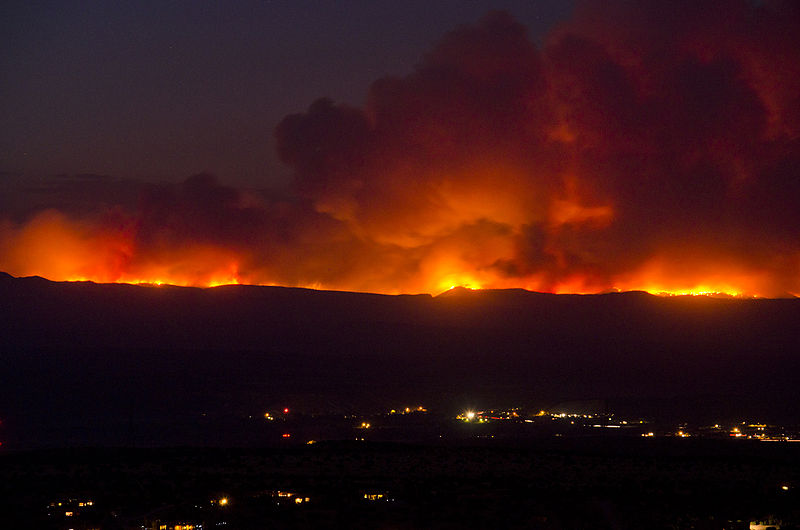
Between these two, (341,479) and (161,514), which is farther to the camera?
(341,479)

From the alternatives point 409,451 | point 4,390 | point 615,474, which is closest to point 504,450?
point 409,451

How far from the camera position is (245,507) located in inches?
1908

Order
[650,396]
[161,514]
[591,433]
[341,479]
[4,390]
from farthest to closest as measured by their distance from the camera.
A: [650,396], [4,390], [591,433], [341,479], [161,514]

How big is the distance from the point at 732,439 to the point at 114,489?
66825 millimetres

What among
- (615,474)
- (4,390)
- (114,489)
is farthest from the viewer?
(4,390)

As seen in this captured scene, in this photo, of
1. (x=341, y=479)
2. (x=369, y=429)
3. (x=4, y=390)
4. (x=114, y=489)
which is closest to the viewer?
(x=114, y=489)

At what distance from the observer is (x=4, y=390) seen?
16275cm

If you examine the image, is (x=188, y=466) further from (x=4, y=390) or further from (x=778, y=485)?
(x=4, y=390)

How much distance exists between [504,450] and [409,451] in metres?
7.83

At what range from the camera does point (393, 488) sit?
56.4 meters

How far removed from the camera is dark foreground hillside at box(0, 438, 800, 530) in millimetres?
45594

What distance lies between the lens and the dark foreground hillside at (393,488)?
45594mm

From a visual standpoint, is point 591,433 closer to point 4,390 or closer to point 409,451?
point 409,451

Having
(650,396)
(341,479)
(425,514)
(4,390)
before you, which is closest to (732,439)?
(341,479)
